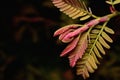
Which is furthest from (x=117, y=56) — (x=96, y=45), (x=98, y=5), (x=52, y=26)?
(x=96, y=45)

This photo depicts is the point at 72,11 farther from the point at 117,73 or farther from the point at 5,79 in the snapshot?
the point at 5,79

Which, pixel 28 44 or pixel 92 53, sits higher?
pixel 92 53

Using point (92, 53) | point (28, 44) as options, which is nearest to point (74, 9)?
point (92, 53)

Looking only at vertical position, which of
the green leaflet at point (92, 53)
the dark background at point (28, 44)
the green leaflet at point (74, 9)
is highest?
the green leaflet at point (74, 9)

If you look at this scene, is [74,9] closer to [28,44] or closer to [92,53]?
[92,53]

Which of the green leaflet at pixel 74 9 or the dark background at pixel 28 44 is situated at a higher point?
the green leaflet at pixel 74 9

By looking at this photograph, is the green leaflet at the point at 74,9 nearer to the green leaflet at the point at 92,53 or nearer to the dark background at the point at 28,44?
the green leaflet at the point at 92,53

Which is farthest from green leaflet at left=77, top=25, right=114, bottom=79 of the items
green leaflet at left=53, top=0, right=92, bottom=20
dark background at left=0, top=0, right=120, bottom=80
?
dark background at left=0, top=0, right=120, bottom=80

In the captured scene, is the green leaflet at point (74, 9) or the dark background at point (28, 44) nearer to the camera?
the green leaflet at point (74, 9)

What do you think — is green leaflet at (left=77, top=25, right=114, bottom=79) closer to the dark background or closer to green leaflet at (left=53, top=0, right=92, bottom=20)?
green leaflet at (left=53, top=0, right=92, bottom=20)

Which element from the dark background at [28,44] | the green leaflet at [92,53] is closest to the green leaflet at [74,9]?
the green leaflet at [92,53]

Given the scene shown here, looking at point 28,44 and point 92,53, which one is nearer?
point 92,53
